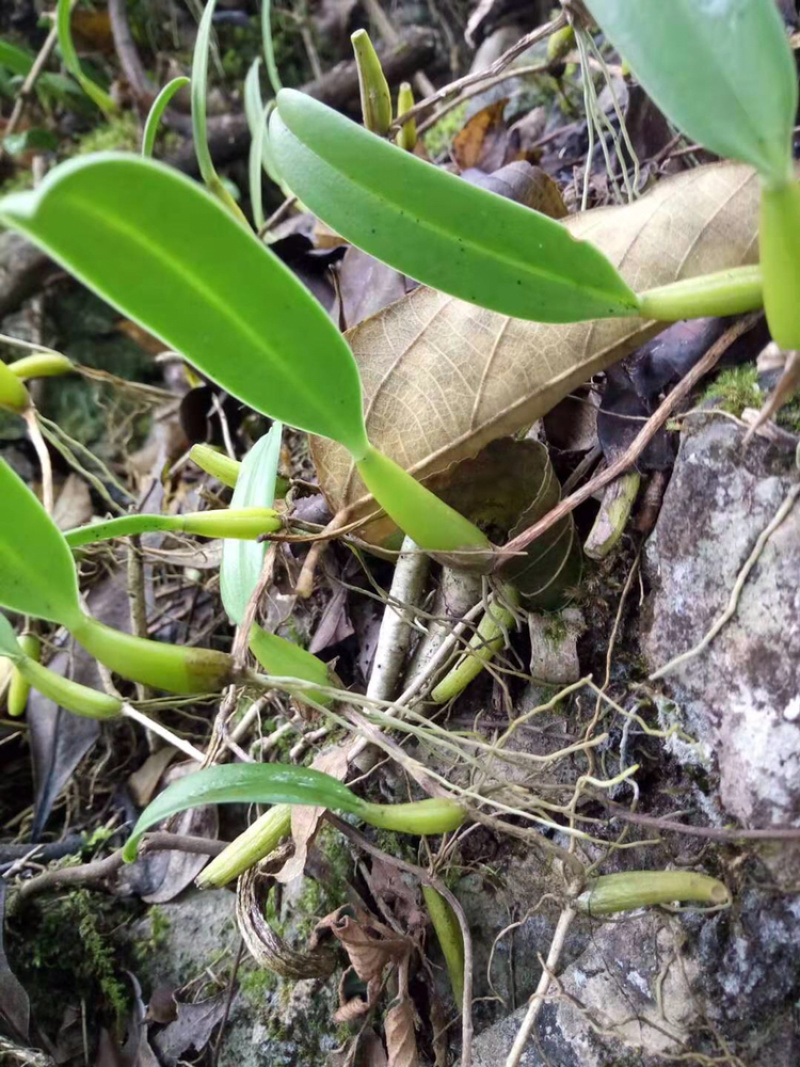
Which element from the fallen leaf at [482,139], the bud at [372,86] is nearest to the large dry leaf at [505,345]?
the bud at [372,86]

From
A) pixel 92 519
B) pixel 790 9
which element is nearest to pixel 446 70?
pixel 790 9

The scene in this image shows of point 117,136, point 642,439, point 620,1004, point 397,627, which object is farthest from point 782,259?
point 117,136

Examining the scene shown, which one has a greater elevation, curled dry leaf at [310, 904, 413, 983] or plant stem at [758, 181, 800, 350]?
plant stem at [758, 181, 800, 350]

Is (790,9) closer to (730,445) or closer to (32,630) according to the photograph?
(730,445)

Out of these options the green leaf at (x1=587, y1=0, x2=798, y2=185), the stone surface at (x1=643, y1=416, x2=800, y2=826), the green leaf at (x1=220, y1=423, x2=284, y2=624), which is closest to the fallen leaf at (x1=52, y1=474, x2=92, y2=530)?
the green leaf at (x1=220, y1=423, x2=284, y2=624)

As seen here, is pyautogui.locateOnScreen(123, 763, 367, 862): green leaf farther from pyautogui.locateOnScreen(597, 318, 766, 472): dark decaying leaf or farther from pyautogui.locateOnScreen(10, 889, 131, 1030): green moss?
pyautogui.locateOnScreen(10, 889, 131, 1030): green moss

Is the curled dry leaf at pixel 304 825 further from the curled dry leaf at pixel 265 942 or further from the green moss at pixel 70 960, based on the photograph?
the green moss at pixel 70 960

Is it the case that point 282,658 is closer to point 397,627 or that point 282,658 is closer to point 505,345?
point 397,627
